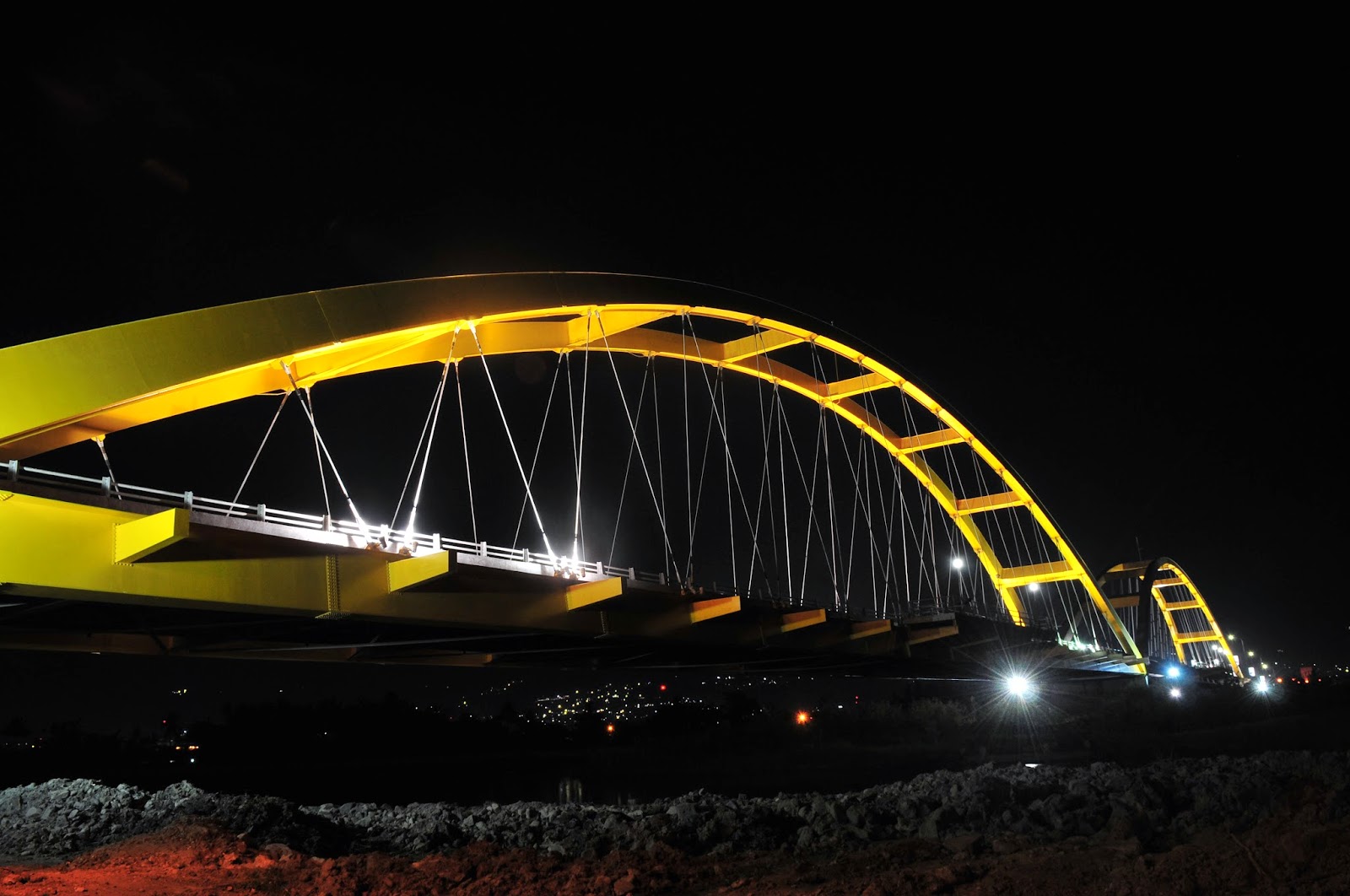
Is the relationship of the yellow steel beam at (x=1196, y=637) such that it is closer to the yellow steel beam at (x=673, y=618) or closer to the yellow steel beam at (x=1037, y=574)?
the yellow steel beam at (x=1037, y=574)

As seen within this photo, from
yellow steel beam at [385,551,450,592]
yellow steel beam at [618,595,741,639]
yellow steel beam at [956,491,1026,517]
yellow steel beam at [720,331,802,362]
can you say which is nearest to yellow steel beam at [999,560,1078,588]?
yellow steel beam at [956,491,1026,517]

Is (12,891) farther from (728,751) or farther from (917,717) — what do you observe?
(917,717)

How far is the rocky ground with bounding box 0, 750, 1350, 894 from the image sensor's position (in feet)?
43.5

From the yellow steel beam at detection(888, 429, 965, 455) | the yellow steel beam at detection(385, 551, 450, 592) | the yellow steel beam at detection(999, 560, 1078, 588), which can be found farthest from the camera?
the yellow steel beam at detection(999, 560, 1078, 588)

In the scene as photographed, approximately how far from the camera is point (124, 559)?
43.5 feet

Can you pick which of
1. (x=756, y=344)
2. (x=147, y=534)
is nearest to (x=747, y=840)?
(x=147, y=534)

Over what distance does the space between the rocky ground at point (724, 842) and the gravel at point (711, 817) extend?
0.05 meters

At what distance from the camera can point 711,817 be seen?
66.2 ft

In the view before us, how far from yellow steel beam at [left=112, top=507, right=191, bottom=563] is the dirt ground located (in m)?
3.99

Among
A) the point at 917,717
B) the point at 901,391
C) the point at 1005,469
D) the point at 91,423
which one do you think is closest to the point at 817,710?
the point at 917,717

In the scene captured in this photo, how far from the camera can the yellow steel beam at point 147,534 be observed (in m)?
12.8

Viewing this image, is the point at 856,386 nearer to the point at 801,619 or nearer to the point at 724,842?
the point at 801,619

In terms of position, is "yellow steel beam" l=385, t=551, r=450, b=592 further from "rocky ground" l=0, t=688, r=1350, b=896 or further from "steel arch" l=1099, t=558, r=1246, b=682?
"steel arch" l=1099, t=558, r=1246, b=682

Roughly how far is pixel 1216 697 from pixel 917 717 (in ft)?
70.0
